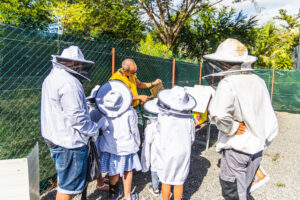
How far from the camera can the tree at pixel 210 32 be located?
26.3 m

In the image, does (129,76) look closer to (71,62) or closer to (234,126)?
(71,62)

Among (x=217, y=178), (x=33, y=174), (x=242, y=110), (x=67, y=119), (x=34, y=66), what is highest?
(x=34, y=66)

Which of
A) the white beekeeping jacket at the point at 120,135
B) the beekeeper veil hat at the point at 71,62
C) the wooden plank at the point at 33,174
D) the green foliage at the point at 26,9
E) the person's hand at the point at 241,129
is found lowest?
the wooden plank at the point at 33,174

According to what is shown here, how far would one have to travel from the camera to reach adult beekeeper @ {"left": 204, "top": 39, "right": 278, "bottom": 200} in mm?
2248

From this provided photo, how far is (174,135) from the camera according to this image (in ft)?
9.11

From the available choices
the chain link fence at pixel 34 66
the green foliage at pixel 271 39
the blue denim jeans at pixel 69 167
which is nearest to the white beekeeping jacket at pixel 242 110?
the chain link fence at pixel 34 66

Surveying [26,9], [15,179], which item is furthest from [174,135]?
[26,9]

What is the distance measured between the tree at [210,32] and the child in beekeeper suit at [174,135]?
84.6 ft

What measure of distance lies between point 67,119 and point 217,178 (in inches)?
122

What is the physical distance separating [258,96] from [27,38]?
2.95m

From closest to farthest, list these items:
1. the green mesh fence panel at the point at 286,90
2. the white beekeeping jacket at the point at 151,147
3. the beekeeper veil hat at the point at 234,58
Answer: the beekeeper veil hat at the point at 234,58
the white beekeeping jacket at the point at 151,147
the green mesh fence panel at the point at 286,90

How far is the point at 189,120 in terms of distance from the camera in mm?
2881

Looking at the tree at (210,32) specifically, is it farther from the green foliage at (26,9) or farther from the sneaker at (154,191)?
the sneaker at (154,191)

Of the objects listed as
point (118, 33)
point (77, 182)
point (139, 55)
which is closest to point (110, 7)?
point (118, 33)
